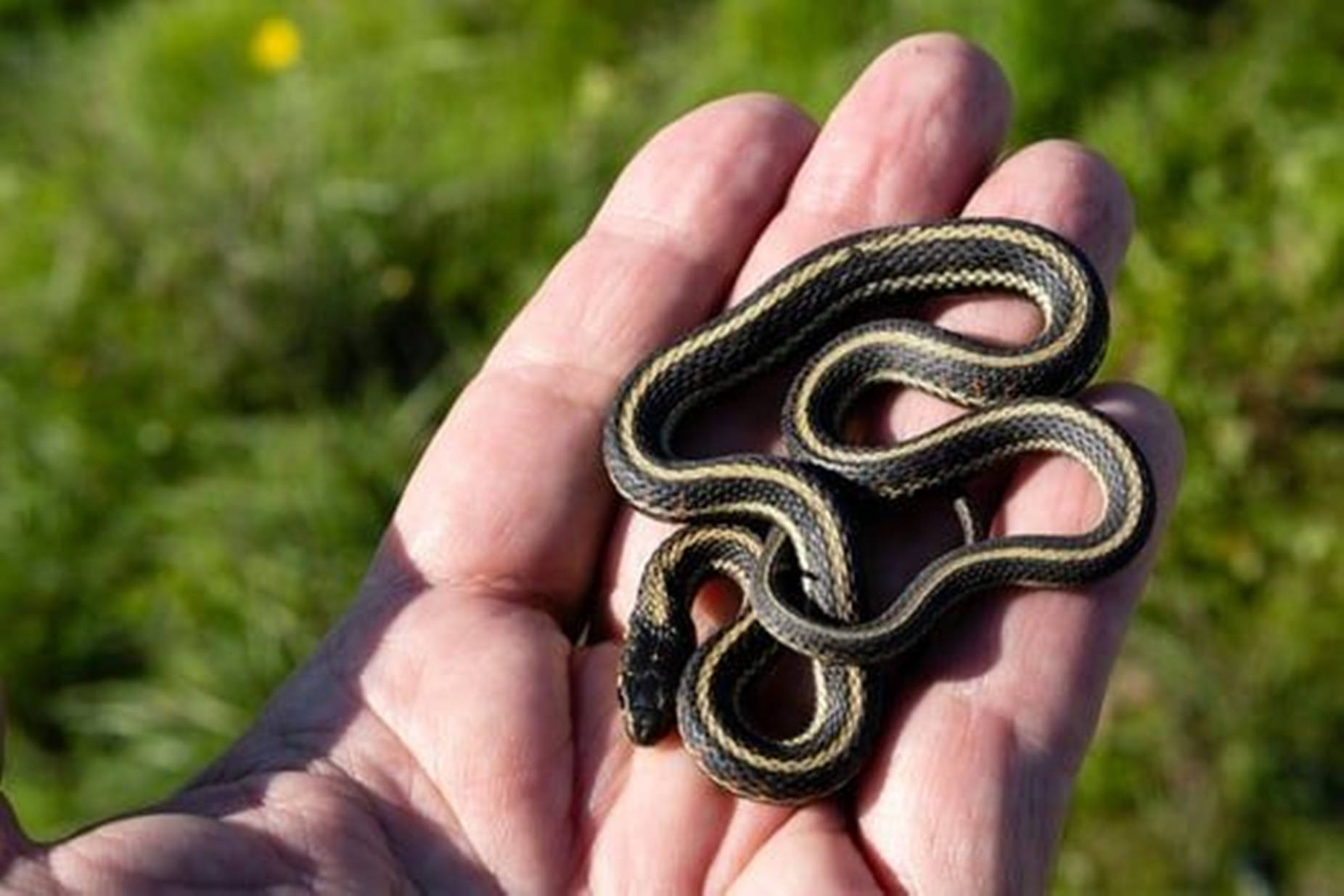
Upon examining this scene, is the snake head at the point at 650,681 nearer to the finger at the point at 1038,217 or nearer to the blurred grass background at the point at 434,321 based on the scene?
the finger at the point at 1038,217

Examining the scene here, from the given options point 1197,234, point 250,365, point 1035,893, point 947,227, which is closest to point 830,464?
point 947,227

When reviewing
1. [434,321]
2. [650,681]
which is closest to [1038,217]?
[650,681]

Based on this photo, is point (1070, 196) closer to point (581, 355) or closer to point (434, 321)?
Result: point (581, 355)

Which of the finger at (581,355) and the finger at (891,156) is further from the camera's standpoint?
the finger at (891,156)

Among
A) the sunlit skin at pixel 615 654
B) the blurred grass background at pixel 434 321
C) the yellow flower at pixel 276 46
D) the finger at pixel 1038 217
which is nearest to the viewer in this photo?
the sunlit skin at pixel 615 654

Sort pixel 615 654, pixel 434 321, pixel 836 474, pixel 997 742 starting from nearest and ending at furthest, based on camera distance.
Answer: pixel 997 742
pixel 615 654
pixel 836 474
pixel 434 321

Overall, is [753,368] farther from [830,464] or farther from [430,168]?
[430,168]

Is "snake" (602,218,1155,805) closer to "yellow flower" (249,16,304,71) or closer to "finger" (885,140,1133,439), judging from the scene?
"finger" (885,140,1133,439)

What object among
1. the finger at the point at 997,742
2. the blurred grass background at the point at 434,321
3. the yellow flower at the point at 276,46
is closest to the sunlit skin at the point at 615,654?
the finger at the point at 997,742

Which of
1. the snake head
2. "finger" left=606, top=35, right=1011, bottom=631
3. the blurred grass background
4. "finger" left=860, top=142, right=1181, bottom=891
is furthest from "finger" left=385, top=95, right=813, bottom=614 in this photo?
the blurred grass background
